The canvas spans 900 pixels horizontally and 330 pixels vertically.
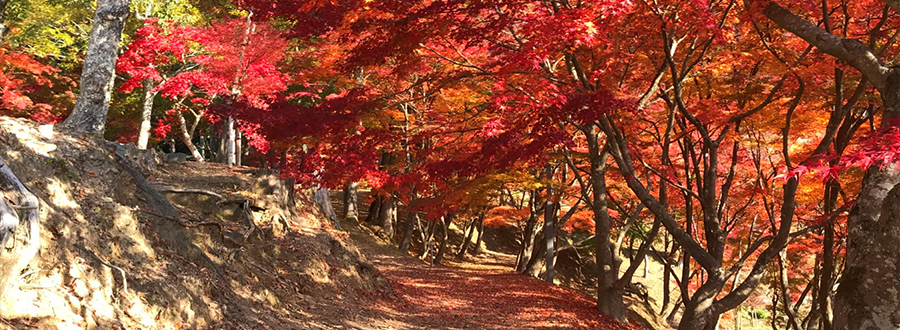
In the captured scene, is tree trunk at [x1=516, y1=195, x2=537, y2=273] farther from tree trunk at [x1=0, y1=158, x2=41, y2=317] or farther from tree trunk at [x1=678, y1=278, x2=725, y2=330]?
tree trunk at [x1=0, y1=158, x2=41, y2=317]

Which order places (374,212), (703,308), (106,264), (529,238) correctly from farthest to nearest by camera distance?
(374,212) → (529,238) → (703,308) → (106,264)

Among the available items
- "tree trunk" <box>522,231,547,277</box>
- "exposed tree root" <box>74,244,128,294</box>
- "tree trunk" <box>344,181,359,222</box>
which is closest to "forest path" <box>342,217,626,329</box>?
"tree trunk" <box>522,231,547,277</box>

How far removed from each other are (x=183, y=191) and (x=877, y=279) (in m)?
9.35

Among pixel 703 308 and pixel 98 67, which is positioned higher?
pixel 98 67

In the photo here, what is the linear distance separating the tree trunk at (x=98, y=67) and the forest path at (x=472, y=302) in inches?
226

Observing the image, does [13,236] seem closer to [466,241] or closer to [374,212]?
[466,241]

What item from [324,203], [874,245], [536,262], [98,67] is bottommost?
[536,262]

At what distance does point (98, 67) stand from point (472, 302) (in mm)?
8965

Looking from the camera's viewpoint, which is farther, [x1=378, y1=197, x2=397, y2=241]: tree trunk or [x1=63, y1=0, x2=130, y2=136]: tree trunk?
[x1=378, y1=197, x2=397, y2=241]: tree trunk

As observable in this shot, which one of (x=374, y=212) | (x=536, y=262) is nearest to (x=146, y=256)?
(x=536, y=262)

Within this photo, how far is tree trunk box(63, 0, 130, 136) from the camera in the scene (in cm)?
1046

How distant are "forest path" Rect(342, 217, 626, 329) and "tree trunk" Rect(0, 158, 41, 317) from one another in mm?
6084

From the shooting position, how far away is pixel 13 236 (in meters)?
4.45

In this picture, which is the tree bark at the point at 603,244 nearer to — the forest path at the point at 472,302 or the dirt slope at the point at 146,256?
the forest path at the point at 472,302
